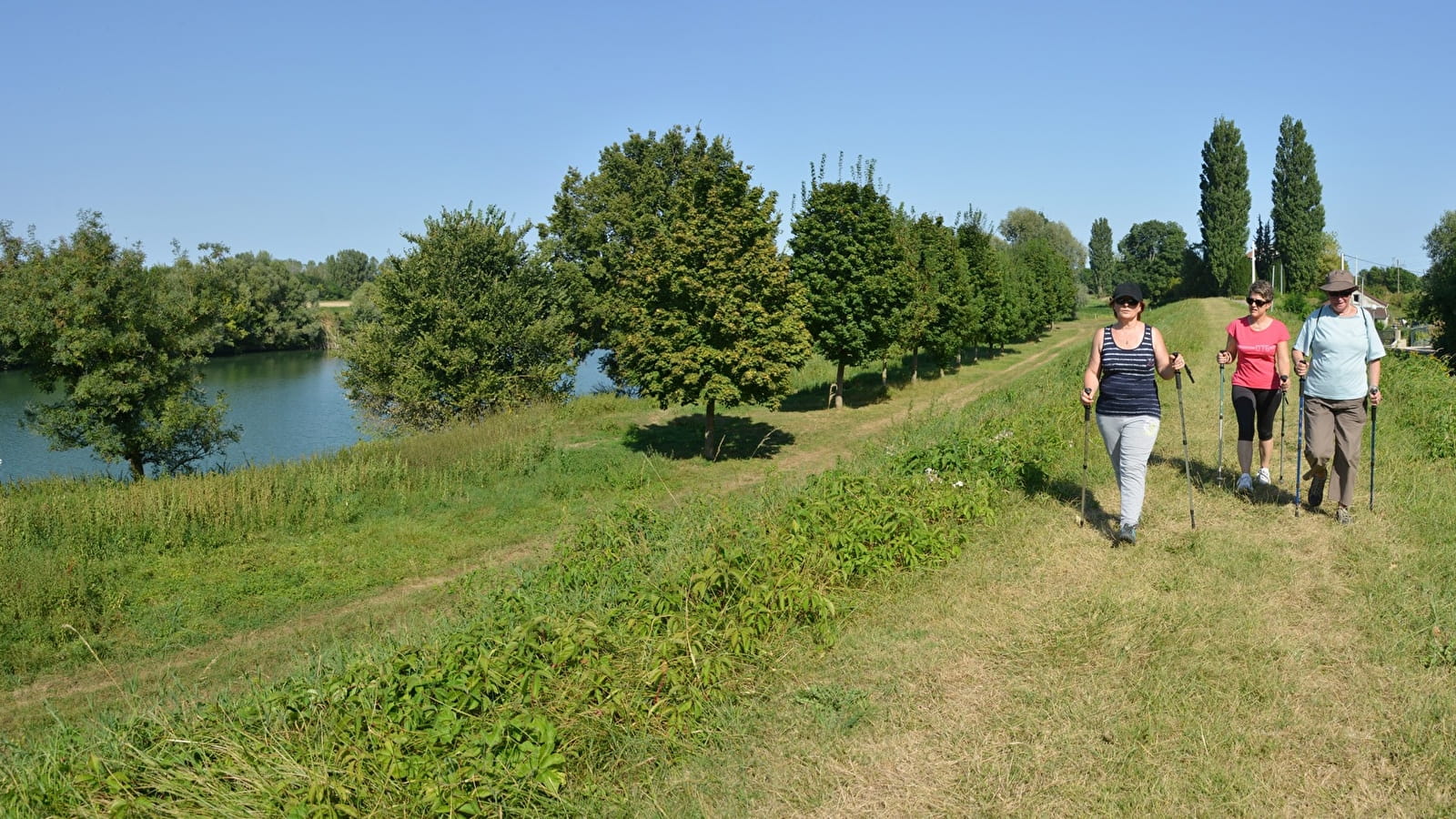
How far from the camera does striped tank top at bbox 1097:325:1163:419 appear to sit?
6770 mm

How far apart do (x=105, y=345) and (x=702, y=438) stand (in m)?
14.0

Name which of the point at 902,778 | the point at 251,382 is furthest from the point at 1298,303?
the point at 251,382

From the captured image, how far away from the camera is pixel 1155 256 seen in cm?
11450

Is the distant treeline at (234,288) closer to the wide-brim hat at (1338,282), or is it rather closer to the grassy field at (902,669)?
the grassy field at (902,669)

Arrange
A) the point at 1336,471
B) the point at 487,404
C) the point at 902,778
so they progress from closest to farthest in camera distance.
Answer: the point at 902,778, the point at 1336,471, the point at 487,404

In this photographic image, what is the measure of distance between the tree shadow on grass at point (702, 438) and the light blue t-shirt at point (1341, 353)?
13267mm

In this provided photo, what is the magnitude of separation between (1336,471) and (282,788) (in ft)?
26.7

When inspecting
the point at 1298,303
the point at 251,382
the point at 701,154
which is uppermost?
the point at 701,154

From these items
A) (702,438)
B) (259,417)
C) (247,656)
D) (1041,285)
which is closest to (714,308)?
(702,438)

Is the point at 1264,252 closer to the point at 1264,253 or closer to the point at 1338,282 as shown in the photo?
the point at 1264,253

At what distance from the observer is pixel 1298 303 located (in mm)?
42625

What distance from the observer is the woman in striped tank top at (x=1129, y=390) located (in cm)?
677

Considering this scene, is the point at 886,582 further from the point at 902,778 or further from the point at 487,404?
the point at 487,404

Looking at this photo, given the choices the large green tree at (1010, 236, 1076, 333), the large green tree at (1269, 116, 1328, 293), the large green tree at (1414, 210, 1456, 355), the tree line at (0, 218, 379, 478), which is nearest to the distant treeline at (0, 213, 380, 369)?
the tree line at (0, 218, 379, 478)
